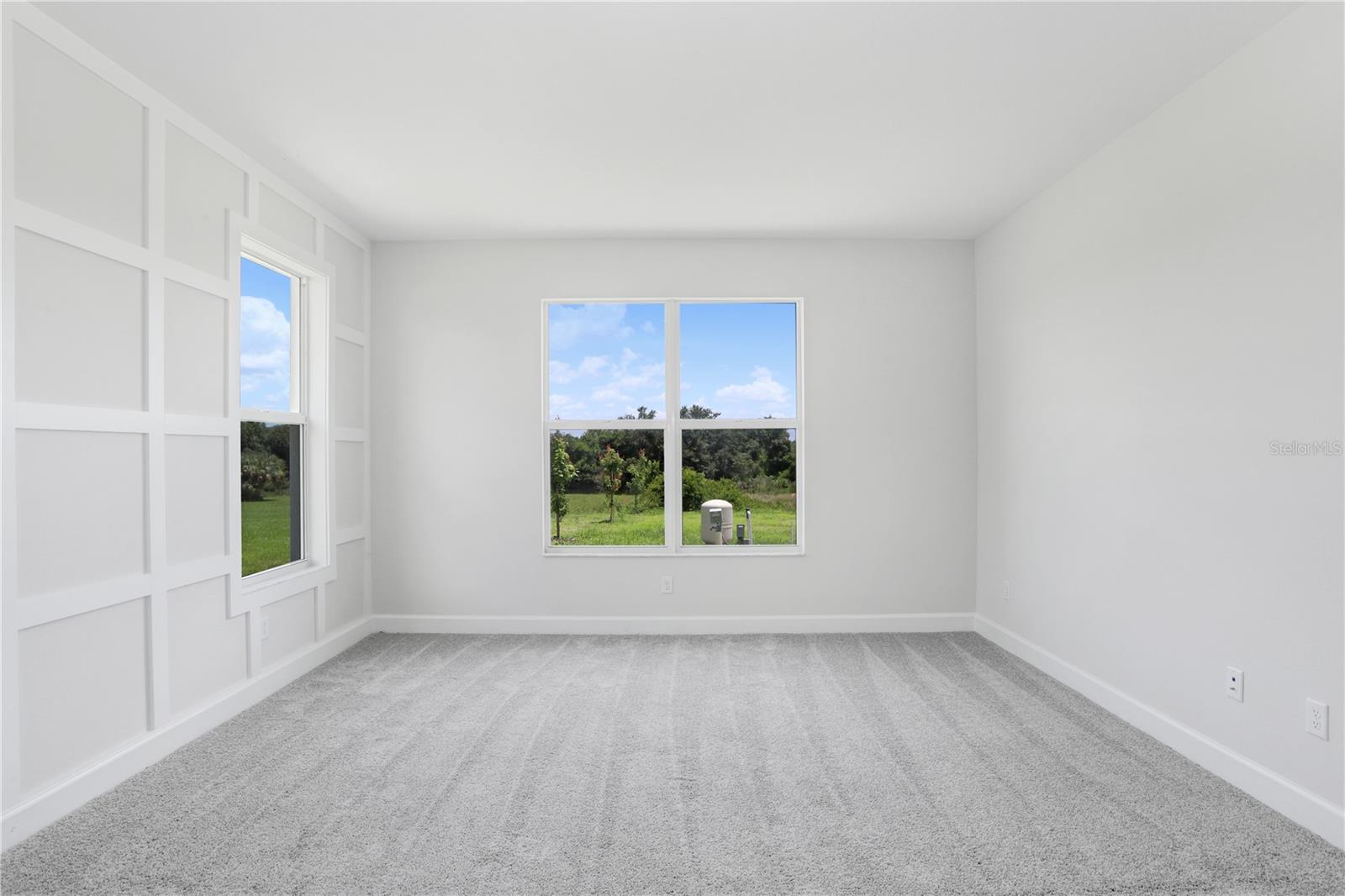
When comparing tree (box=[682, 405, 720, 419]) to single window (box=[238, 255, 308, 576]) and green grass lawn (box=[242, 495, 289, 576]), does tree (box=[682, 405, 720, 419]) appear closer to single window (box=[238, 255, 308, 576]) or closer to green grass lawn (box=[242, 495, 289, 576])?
single window (box=[238, 255, 308, 576])

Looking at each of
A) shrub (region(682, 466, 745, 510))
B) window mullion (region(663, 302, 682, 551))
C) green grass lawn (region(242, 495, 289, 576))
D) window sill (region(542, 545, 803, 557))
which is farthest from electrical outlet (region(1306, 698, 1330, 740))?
green grass lawn (region(242, 495, 289, 576))

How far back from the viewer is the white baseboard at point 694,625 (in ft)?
16.2

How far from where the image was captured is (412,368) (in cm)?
496

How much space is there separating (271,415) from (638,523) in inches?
91.4

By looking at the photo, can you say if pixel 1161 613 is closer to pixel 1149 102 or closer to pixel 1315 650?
pixel 1315 650

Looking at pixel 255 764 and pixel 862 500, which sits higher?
pixel 862 500

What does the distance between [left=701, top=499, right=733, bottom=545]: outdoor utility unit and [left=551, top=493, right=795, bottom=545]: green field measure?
0.05 metres

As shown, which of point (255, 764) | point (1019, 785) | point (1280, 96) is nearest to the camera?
point (1280, 96)

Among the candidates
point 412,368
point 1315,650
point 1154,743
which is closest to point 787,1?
point 1315,650

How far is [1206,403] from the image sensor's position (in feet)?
9.23

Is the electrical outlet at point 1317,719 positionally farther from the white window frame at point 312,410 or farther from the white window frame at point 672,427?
the white window frame at point 312,410

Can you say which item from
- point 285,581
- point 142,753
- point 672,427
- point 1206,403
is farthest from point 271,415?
point 1206,403

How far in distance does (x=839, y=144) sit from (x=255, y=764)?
11.7 feet

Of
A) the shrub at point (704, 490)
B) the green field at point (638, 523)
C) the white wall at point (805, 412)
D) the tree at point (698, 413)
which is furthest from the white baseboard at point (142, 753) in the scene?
the tree at point (698, 413)
